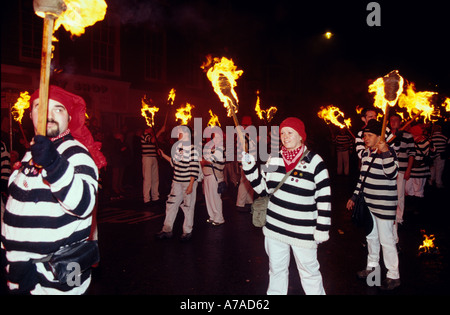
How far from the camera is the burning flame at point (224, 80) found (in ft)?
12.3

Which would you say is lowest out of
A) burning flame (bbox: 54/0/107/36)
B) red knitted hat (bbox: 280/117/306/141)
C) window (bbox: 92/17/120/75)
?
red knitted hat (bbox: 280/117/306/141)

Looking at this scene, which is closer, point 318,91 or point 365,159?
point 365,159

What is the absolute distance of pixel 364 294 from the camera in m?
4.14

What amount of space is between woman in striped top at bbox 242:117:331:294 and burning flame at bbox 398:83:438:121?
2225 mm

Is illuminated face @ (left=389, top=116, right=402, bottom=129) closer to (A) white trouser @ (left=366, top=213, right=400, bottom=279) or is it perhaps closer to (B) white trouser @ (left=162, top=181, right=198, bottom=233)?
(A) white trouser @ (left=366, top=213, right=400, bottom=279)

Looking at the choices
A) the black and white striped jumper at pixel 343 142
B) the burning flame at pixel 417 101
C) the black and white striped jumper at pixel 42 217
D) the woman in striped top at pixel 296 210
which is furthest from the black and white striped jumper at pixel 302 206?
the black and white striped jumper at pixel 343 142

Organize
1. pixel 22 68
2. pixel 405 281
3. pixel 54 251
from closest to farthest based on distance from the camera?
pixel 54 251 → pixel 405 281 → pixel 22 68

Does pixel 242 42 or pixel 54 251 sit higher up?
pixel 242 42

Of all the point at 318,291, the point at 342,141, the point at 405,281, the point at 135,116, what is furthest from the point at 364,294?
the point at 135,116

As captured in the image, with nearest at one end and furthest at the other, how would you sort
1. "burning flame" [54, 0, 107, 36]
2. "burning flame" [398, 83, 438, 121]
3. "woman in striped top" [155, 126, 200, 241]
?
"burning flame" [54, 0, 107, 36], "burning flame" [398, 83, 438, 121], "woman in striped top" [155, 126, 200, 241]

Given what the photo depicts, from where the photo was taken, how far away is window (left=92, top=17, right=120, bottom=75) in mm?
15508

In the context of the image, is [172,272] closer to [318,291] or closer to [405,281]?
[318,291]

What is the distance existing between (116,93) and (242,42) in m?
10.4

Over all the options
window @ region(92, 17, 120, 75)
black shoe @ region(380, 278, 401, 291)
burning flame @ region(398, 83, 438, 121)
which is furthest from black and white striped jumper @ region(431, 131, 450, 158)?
window @ region(92, 17, 120, 75)
